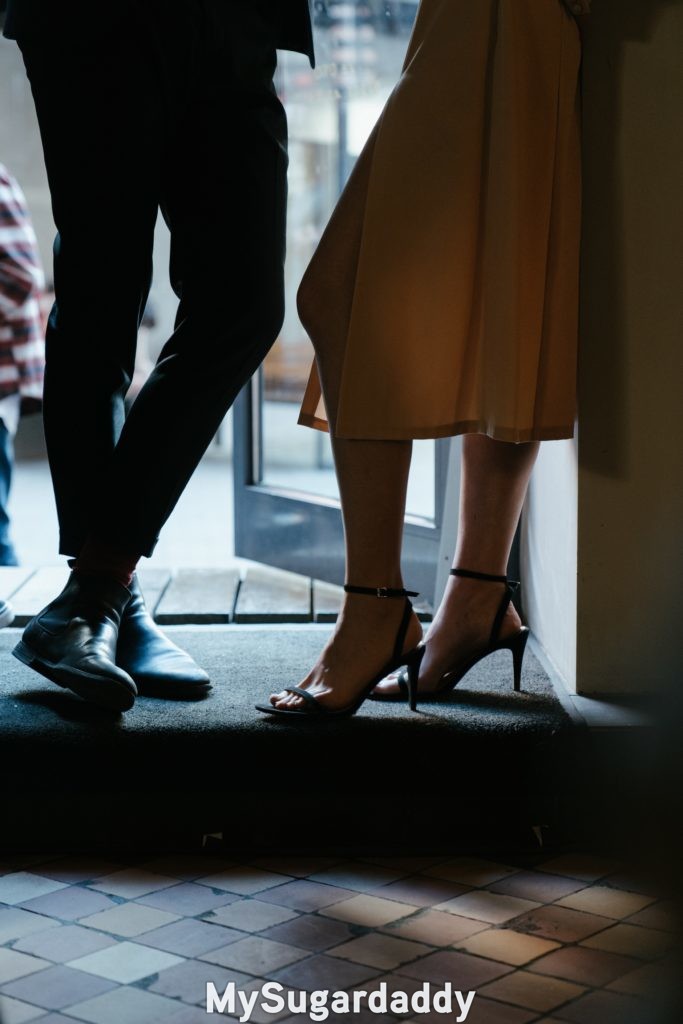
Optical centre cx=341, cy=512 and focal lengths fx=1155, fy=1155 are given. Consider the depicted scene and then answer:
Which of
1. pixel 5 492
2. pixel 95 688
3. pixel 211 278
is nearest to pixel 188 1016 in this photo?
pixel 95 688

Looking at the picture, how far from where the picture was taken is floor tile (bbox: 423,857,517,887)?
50.7 inches

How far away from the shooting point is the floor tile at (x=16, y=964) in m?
1.05

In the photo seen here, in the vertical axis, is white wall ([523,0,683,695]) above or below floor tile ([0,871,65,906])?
above

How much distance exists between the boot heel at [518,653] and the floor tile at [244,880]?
434 mm

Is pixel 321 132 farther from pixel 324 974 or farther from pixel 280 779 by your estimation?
pixel 324 974

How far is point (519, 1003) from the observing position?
1.00m

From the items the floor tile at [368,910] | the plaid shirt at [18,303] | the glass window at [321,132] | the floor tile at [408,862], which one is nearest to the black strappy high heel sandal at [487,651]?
the floor tile at [408,862]

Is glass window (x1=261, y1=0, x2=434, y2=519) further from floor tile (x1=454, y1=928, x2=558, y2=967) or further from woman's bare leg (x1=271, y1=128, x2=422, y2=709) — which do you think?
floor tile (x1=454, y1=928, x2=558, y2=967)

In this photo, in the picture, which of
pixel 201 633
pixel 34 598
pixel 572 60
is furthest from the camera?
pixel 34 598

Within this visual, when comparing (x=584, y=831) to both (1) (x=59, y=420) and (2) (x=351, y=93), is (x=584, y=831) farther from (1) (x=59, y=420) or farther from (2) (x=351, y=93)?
(2) (x=351, y=93)

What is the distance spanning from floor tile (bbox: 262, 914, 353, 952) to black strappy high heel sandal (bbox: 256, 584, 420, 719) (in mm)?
280

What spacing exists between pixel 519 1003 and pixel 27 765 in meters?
0.66

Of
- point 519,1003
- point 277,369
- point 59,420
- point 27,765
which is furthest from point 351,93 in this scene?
point 519,1003

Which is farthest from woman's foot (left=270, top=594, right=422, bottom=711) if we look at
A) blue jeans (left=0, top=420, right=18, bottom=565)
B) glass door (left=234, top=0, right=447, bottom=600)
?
blue jeans (left=0, top=420, right=18, bottom=565)
